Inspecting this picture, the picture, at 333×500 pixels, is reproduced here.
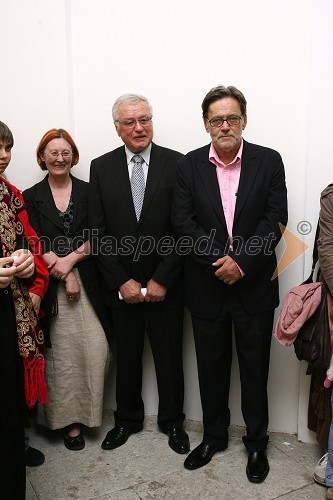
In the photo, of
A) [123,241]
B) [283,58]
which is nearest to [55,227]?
[123,241]

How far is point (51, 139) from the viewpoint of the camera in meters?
2.69

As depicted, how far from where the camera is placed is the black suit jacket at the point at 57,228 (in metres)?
2.67

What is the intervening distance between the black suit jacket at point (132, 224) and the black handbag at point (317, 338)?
695mm

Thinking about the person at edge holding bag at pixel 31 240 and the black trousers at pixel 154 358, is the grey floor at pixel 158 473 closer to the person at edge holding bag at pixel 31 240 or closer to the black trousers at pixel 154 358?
the black trousers at pixel 154 358

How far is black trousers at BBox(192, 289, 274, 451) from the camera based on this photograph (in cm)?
247

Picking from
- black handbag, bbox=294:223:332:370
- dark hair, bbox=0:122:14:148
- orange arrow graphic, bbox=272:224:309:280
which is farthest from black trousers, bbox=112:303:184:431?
dark hair, bbox=0:122:14:148

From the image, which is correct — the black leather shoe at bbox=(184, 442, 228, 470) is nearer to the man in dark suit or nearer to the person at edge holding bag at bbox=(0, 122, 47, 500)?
the man in dark suit

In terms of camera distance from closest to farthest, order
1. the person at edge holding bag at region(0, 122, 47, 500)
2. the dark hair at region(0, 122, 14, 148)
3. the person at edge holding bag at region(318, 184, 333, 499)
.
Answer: the person at edge holding bag at region(0, 122, 47, 500) < the dark hair at region(0, 122, 14, 148) < the person at edge holding bag at region(318, 184, 333, 499)

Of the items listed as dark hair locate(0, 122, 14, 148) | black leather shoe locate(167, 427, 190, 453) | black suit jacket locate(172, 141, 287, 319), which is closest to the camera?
dark hair locate(0, 122, 14, 148)

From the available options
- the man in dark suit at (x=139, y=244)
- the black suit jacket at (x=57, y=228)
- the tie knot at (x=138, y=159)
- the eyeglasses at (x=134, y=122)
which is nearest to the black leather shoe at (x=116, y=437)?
the man in dark suit at (x=139, y=244)

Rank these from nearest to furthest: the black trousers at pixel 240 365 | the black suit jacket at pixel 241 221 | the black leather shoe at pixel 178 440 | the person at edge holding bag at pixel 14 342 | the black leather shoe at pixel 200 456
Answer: the person at edge holding bag at pixel 14 342, the black suit jacket at pixel 241 221, the black trousers at pixel 240 365, the black leather shoe at pixel 200 456, the black leather shoe at pixel 178 440

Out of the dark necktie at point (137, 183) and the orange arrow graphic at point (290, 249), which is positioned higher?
the dark necktie at point (137, 183)

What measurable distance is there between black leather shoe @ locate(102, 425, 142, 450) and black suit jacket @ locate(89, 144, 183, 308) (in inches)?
33.1

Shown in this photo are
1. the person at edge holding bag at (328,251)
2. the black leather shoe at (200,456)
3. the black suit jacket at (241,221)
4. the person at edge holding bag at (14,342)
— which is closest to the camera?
the person at edge holding bag at (14,342)
